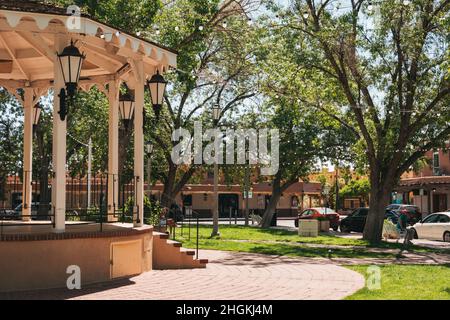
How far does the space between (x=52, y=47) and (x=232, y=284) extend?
5.63 meters

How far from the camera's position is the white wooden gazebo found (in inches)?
397

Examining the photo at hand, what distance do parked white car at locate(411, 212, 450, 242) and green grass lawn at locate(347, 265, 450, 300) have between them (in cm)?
1195

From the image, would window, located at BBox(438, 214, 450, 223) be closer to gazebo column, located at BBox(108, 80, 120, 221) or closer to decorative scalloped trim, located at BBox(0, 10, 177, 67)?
gazebo column, located at BBox(108, 80, 120, 221)

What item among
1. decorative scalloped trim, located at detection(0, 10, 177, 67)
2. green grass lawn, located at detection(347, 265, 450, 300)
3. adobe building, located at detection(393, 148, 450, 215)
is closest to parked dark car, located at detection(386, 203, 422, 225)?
adobe building, located at detection(393, 148, 450, 215)

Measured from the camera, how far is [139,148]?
494 inches

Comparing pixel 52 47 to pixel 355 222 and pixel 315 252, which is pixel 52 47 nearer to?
pixel 315 252

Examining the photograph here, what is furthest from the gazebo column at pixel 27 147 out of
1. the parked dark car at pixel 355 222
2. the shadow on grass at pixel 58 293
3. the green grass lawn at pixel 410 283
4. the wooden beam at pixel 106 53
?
the parked dark car at pixel 355 222

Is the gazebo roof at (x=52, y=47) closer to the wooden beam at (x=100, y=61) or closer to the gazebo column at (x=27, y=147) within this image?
the wooden beam at (x=100, y=61)

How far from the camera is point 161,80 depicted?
12562mm

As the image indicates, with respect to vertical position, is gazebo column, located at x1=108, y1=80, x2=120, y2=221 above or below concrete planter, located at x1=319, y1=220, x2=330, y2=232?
above

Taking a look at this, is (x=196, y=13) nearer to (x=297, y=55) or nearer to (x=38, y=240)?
(x=297, y=55)

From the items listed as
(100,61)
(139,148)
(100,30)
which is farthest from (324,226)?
(100,30)
